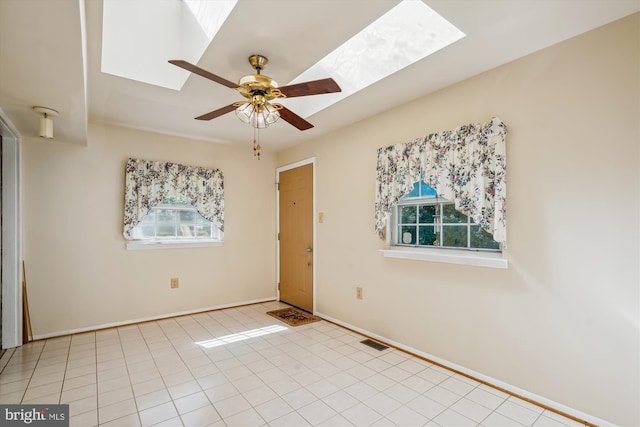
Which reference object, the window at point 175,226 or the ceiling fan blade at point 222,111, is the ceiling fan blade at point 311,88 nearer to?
the ceiling fan blade at point 222,111

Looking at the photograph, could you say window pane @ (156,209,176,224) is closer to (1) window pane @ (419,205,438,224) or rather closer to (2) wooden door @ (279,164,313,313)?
(2) wooden door @ (279,164,313,313)

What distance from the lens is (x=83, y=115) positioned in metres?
2.62

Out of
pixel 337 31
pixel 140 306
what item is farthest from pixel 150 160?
pixel 337 31

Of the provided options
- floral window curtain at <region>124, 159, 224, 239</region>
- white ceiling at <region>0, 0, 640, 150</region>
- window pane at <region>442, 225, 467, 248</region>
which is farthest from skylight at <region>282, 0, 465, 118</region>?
floral window curtain at <region>124, 159, 224, 239</region>

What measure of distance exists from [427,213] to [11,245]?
4.05 meters

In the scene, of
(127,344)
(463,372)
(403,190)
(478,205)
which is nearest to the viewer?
(478,205)

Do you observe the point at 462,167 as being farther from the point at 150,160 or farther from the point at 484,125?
the point at 150,160

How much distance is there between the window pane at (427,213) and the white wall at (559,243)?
416 mm

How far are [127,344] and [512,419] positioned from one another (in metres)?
3.38

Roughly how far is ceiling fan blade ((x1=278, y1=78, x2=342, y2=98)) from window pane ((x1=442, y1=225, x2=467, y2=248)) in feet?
5.20

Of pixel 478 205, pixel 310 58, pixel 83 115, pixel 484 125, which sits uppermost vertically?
pixel 310 58

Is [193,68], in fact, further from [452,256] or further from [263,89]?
[452,256]

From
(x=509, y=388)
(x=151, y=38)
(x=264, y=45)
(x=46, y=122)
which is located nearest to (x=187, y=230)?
(x=46, y=122)

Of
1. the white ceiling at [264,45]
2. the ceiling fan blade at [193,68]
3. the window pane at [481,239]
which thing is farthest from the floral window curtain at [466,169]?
the ceiling fan blade at [193,68]
